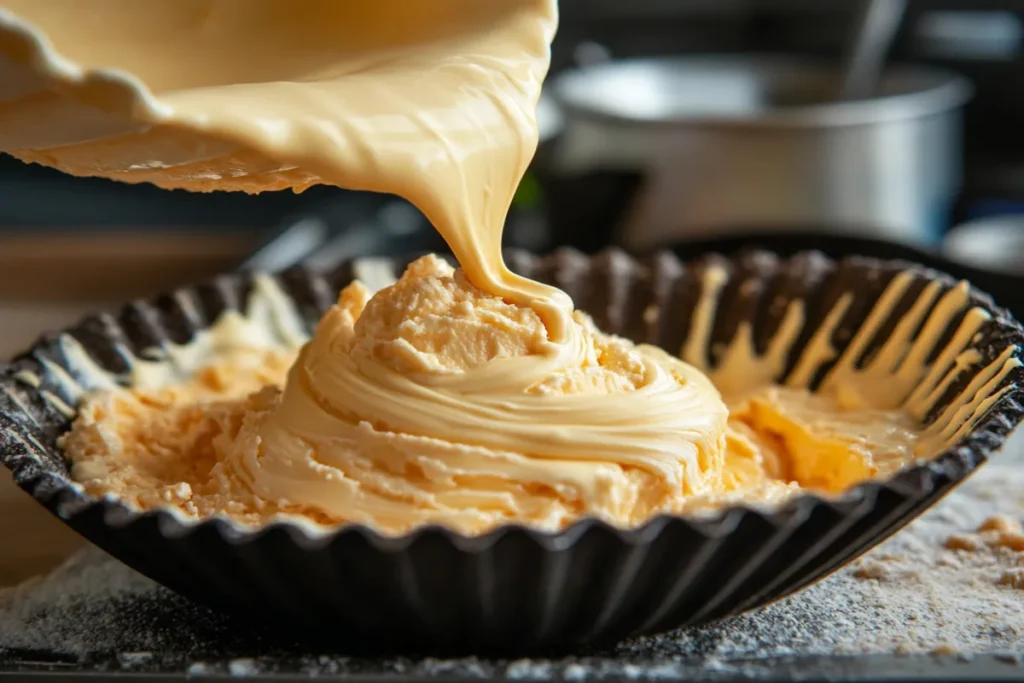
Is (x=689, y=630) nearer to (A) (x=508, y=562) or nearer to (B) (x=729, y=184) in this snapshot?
(A) (x=508, y=562)

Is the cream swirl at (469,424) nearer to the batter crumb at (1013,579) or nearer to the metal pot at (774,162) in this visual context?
the batter crumb at (1013,579)

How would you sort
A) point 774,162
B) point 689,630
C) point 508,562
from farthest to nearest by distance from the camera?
point 774,162 → point 689,630 → point 508,562

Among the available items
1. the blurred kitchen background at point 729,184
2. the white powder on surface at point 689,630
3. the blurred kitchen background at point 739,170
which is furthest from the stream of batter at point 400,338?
the blurred kitchen background at point 739,170

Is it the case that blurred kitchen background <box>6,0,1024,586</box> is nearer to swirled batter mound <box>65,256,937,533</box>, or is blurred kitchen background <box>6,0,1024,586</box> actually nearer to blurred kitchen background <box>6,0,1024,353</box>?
blurred kitchen background <box>6,0,1024,353</box>

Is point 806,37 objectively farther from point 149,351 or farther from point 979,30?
point 149,351

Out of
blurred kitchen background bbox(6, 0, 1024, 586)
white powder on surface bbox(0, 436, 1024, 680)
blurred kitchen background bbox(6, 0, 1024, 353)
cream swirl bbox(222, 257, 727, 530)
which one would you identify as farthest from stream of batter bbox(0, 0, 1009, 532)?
blurred kitchen background bbox(6, 0, 1024, 353)

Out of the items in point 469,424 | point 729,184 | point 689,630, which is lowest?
point 729,184

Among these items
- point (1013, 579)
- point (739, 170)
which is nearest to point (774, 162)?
Result: point (739, 170)
